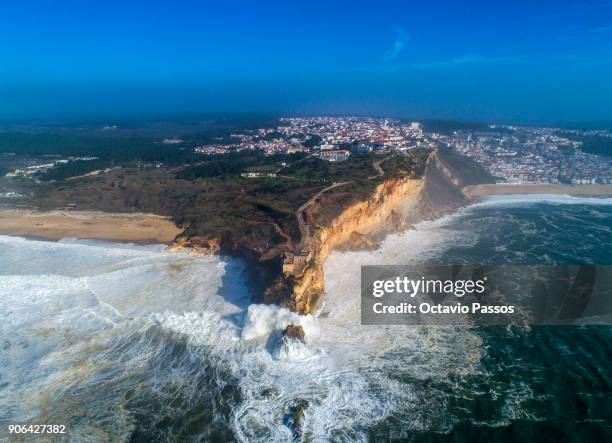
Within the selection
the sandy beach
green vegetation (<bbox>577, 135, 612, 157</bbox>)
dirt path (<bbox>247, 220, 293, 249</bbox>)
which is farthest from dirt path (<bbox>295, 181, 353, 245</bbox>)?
green vegetation (<bbox>577, 135, 612, 157</bbox>)

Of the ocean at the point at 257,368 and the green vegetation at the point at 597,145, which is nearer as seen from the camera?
the ocean at the point at 257,368

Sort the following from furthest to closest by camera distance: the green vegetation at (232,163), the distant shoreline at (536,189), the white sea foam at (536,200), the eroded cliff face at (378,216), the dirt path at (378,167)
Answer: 1. the green vegetation at (232,163)
2. the distant shoreline at (536,189)
3. the white sea foam at (536,200)
4. the dirt path at (378,167)
5. the eroded cliff face at (378,216)

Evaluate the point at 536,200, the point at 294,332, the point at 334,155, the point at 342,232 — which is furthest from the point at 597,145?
the point at 294,332

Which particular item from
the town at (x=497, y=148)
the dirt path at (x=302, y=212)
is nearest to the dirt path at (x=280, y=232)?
the dirt path at (x=302, y=212)

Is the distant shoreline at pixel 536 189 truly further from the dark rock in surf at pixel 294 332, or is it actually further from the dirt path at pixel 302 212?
the dark rock in surf at pixel 294 332

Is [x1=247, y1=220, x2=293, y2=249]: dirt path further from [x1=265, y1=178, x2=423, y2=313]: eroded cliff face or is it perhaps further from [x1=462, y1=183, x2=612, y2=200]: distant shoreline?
[x1=462, y1=183, x2=612, y2=200]: distant shoreline

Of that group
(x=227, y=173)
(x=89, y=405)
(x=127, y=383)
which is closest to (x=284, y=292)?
(x=127, y=383)

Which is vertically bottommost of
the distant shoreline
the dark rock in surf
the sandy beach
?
the distant shoreline
